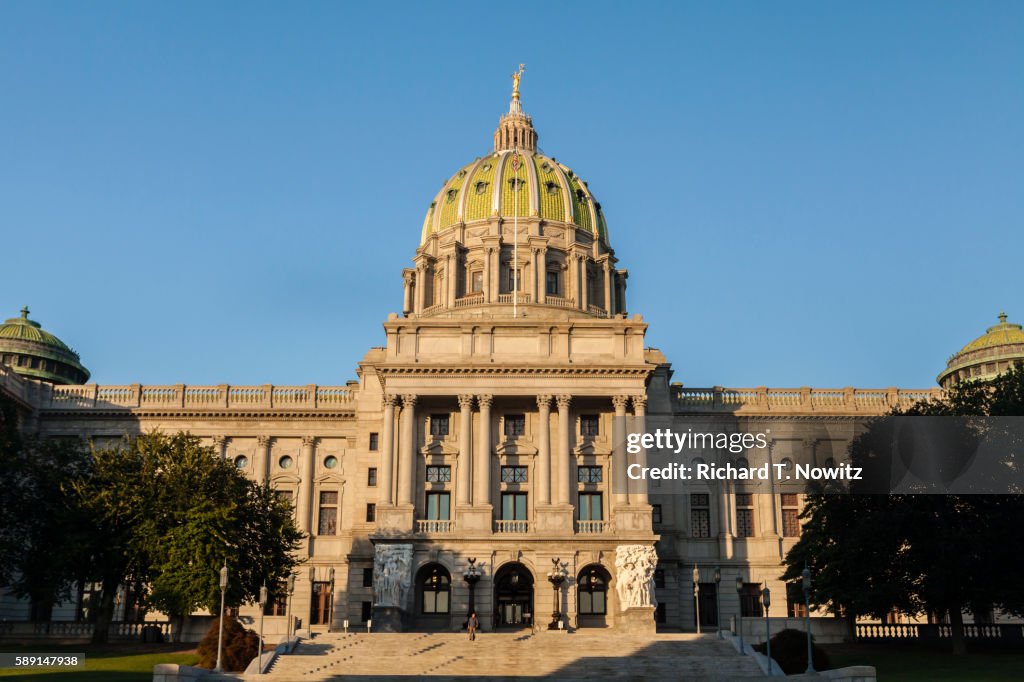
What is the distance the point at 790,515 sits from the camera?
257ft

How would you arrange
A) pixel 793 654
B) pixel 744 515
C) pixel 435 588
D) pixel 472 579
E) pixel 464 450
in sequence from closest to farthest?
pixel 793 654
pixel 472 579
pixel 435 588
pixel 464 450
pixel 744 515

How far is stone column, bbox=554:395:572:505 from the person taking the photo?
68688 millimetres

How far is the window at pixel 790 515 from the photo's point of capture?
7788 centimetres

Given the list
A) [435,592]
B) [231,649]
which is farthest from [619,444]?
[231,649]

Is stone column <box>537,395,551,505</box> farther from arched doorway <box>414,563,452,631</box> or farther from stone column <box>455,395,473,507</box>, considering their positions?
arched doorway <box>414,563,452,631</box>

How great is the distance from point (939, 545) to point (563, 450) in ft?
79.9

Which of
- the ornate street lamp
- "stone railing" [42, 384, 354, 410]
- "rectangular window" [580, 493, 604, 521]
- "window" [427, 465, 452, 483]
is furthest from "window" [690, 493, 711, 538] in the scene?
"stone railing" [42, 384, 354, 410]

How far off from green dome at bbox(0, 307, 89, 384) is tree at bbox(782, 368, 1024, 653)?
213 feet

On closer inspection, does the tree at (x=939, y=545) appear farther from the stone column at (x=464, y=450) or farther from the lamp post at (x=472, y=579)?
the stone column at (x=464, y=450)

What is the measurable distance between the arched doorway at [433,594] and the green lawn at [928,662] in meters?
22.9

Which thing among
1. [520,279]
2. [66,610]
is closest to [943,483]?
[520,279]

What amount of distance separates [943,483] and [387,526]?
31.5 metres

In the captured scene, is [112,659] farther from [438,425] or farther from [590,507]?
[590,507]

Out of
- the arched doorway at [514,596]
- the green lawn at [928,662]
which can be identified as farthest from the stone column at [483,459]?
the green lawn at [928,662]
